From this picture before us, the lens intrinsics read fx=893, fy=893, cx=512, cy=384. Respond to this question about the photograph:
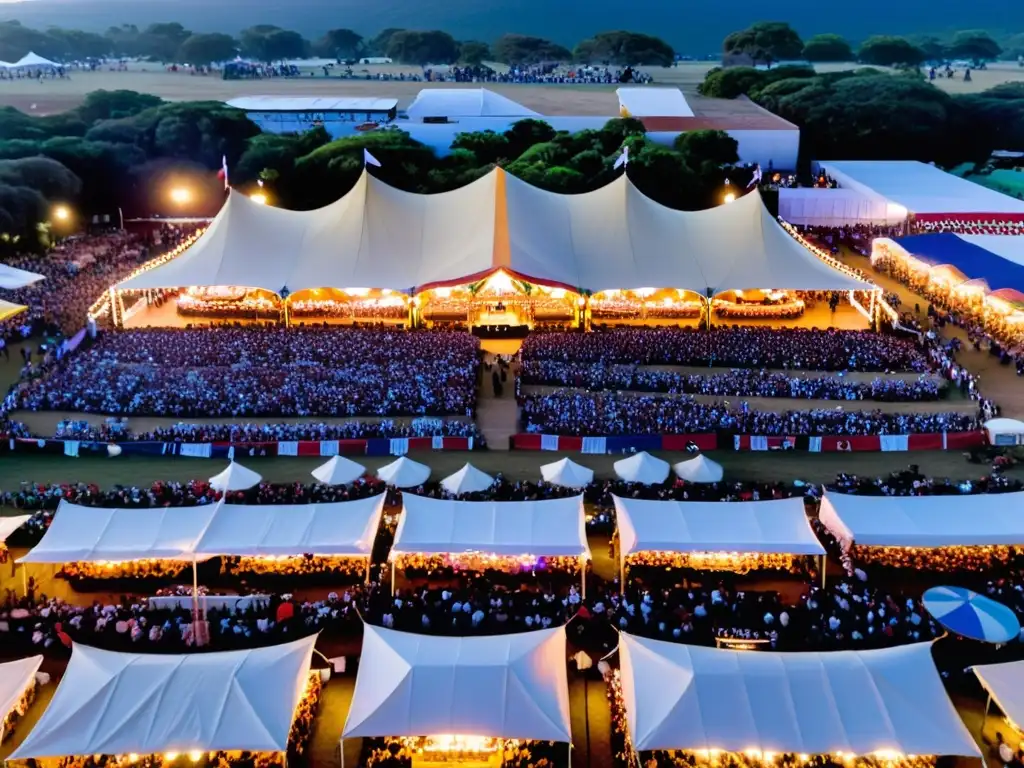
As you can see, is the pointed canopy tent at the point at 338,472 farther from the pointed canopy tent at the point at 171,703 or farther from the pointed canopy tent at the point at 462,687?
the pointed canopy tent at the point at 171,703

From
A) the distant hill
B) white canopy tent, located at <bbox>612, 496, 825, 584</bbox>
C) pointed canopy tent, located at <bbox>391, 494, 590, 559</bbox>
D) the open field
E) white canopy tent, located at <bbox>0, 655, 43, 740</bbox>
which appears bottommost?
white canopy tent, located at <bbox>0, 655, 43, 740</bbox>

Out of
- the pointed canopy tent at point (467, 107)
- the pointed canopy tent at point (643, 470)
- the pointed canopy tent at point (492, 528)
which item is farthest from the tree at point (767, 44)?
the pointed canopy tent at point (492, 528)

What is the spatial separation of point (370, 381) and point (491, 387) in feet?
10.3

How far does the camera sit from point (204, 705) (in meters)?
10.0

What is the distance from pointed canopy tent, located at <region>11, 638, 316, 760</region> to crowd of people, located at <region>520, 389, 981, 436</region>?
31.7 ft

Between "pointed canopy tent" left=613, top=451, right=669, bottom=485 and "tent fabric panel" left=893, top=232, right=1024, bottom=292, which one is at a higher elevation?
"tent fabric panel" left=893, top=232, right=1024, bottom=292

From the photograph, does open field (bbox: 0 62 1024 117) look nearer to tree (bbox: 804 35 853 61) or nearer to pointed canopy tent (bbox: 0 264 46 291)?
tree (bbox: 804 35 853 61)

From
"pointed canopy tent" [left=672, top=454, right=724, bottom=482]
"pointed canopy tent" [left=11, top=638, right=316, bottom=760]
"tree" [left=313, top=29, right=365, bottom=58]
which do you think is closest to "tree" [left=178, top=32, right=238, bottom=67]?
"tree" [left=313, top=29, right=365, bottom=58]

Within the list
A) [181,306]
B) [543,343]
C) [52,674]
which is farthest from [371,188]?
[52,674]

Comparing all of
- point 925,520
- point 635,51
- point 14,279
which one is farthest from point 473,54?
point 925,520

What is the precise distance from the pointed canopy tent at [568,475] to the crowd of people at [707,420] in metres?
2.62

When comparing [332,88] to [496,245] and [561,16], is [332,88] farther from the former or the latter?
[561,16]

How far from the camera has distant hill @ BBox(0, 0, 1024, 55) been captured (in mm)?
153875

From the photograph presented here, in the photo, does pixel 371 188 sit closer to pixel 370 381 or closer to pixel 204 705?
pixel 370 381
